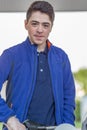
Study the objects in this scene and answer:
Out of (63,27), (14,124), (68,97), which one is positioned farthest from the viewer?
(63,27)

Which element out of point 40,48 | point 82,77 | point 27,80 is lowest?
point 82,77

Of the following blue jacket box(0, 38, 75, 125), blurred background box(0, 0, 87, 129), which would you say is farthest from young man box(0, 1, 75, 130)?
blurred background box(0, 0, 87, 129)

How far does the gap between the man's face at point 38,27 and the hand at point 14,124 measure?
359 millimetres

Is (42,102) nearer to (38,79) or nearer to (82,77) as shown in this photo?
(38,79)

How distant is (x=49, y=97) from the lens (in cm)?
142

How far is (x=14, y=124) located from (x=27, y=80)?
233mm

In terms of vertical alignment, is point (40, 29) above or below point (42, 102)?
above

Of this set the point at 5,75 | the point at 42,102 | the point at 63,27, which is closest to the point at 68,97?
the point at 42,102

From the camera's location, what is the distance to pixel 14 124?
1.27 metres

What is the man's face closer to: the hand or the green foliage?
the hand

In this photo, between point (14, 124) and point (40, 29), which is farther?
point (40, 29)

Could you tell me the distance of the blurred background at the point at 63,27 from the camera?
6.74 ft

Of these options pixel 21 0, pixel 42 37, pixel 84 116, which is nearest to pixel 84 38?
pixel 21 0

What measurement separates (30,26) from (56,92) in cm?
30
